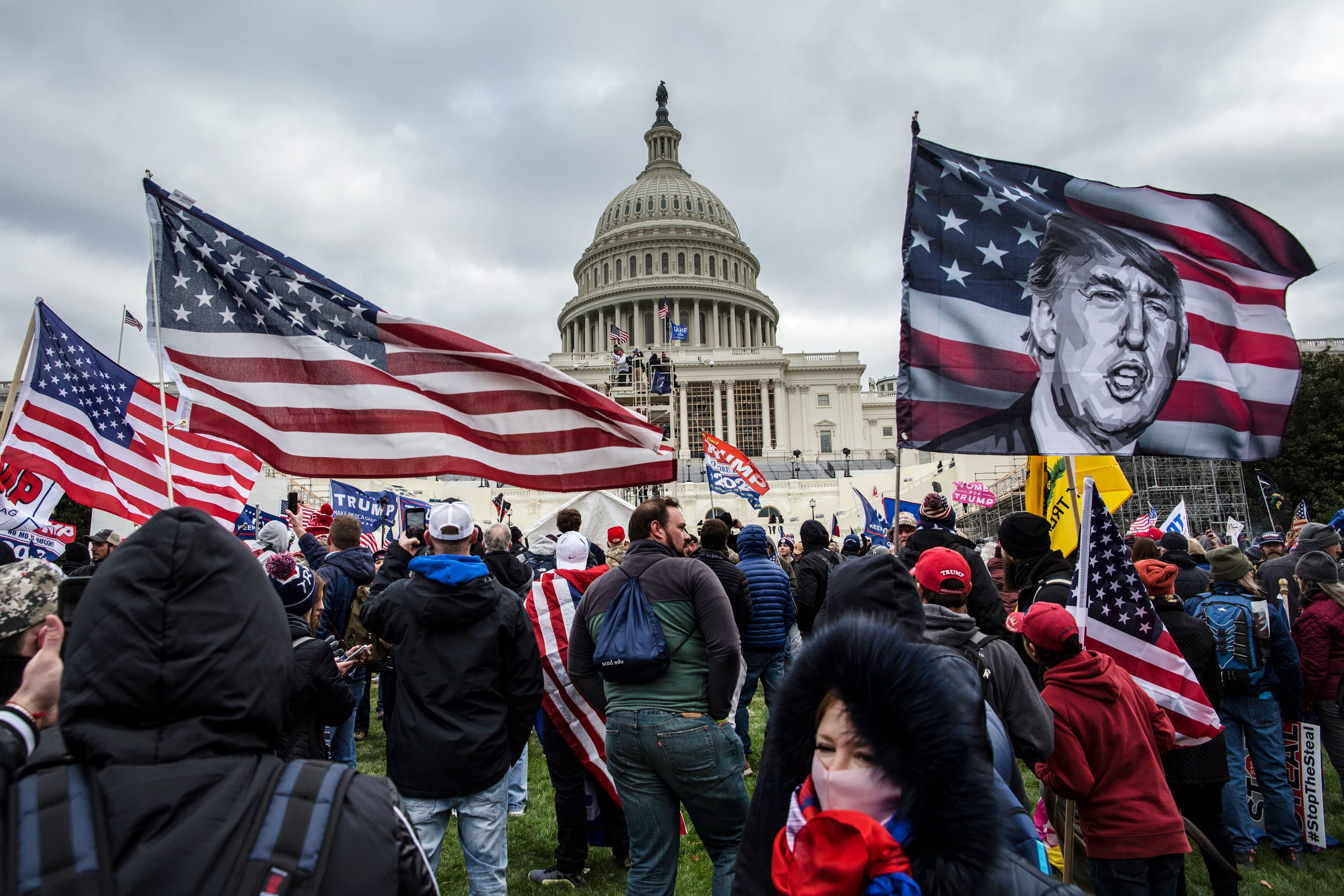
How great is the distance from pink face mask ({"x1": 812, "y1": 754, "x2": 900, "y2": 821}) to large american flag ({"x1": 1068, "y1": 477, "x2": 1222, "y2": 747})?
2.70m

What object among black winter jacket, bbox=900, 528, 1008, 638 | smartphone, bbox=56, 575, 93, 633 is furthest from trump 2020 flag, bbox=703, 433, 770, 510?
smartphone, bbox=56, 575, 93, 633

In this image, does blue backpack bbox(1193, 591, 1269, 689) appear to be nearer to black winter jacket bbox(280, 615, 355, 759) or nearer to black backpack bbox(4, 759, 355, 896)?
black winter jacket bbox(280, 615, 355, 759)

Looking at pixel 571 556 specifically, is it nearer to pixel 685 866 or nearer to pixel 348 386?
pixel 348 386

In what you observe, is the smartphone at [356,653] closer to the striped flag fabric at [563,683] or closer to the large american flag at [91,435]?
the striped flag fabric at [563,683]

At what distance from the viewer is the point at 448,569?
3.53 metres

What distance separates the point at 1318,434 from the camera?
34.4 m

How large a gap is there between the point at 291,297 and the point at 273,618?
11.1 feet

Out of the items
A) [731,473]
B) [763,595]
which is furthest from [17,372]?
[731,473]

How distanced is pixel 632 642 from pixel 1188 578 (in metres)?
4.41

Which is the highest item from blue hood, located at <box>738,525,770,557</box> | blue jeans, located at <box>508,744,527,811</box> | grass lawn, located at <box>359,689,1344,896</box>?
blue hood, located at <box>738,525,770,557</box>

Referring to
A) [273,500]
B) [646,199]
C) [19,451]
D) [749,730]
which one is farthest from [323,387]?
[646,199]

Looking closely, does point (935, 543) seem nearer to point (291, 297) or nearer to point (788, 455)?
point (291, 297)

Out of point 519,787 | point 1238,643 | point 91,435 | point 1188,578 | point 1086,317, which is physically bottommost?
point 519,787

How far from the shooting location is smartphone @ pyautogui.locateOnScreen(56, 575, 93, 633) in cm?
211
